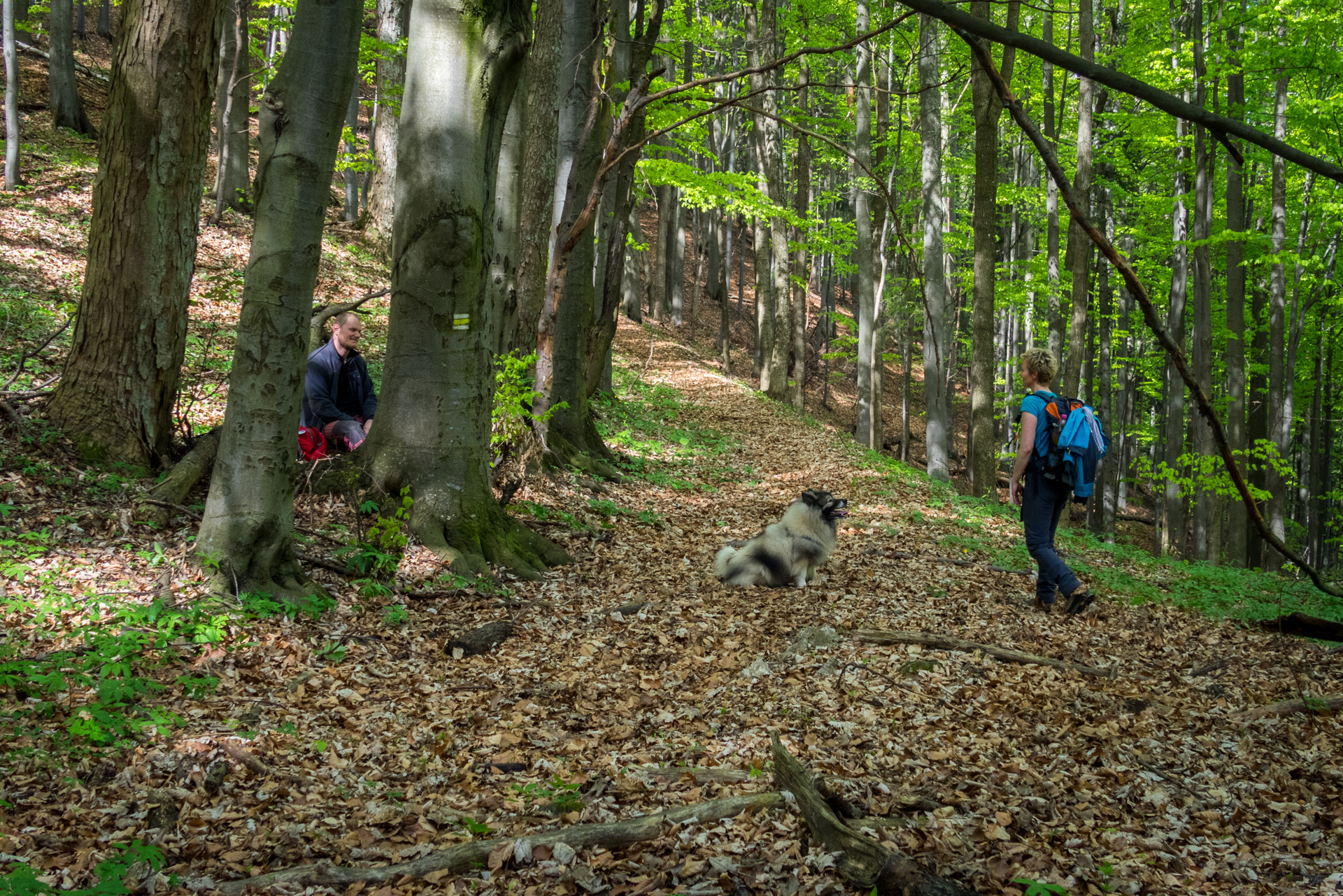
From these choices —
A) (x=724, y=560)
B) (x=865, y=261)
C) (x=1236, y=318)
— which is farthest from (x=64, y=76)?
(x=1236, y=318)

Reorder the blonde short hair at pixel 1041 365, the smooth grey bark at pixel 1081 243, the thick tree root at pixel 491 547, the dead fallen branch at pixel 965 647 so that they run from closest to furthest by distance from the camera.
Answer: the dead fallen branch at pixel 965 647
the thick tree root at pixel 491 547
the blonde short hair at pixel 1041 365
the smooth grey bark at pixel 1081 243

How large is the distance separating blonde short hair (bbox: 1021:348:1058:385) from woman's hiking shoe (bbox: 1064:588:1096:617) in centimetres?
172

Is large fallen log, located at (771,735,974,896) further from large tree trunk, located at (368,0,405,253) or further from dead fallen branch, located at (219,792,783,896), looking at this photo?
large tree trunk, located at (368,0,405,253)

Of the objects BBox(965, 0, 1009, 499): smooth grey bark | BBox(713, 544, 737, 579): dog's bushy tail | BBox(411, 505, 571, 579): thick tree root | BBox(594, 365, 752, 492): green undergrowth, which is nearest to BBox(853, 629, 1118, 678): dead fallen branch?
BBox(713, 544, 737, 579): dog's bushy tail

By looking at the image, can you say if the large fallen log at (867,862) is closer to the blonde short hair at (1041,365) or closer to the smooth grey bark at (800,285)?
the blonde short hair at (1041,365)

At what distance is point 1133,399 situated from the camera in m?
31.9

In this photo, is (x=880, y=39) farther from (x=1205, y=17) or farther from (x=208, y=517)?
(x=208, y=517)

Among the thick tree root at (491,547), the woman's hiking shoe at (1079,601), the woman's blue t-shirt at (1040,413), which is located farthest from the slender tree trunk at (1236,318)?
the thick tree root at (491,547)

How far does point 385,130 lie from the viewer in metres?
18.3

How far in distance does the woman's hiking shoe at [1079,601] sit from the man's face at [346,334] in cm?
651

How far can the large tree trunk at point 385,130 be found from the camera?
56.3 feet

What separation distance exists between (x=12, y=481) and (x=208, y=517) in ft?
5.18

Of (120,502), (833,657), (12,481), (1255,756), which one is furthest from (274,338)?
(1255,756)

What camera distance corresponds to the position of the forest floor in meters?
2.88
